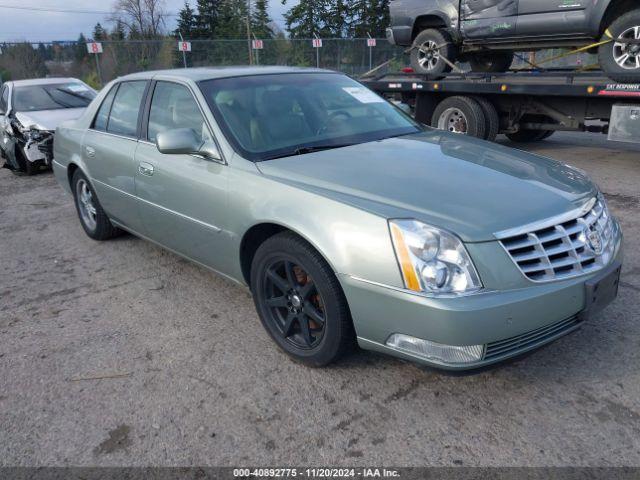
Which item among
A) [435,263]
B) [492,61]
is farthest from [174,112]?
[492,61]

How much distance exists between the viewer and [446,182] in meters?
2.82

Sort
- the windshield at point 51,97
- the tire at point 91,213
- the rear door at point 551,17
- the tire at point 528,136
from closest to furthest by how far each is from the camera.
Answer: the tire at point 91,213 → the rear door at point 551,17 → the windshield at point 51,97 → the tire at point 528,136

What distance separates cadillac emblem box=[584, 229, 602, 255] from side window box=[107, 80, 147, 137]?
3172 mm

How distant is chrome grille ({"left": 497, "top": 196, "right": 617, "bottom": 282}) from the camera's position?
8.01 ft

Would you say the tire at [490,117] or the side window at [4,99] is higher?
the side window at [4,99]

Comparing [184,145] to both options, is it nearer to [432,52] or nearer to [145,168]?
[145,168]

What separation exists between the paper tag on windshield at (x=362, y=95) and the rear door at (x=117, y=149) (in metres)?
1.56

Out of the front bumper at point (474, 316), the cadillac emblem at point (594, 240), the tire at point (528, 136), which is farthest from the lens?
the tire at point (528, 136)

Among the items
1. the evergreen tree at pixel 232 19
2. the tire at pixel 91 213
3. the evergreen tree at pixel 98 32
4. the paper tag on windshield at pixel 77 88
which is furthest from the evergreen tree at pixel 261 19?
the tire at pixel 91 213

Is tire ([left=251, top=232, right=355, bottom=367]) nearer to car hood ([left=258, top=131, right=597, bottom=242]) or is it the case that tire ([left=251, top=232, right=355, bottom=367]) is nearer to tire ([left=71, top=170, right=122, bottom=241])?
car hood ([left=258, top=131, right=597, bottom=242])

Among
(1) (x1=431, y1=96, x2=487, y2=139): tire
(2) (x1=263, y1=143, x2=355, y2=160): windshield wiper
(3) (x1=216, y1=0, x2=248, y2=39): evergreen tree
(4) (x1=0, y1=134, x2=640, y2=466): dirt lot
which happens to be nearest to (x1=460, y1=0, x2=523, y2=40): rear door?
(1) (x1=431, y1=96, x2=487, y2=139): tire

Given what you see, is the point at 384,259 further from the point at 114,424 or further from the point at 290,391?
the point at 114,424

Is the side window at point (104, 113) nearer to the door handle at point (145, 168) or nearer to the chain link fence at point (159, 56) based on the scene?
the door handle at point (145, 168)

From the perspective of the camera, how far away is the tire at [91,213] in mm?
5051
